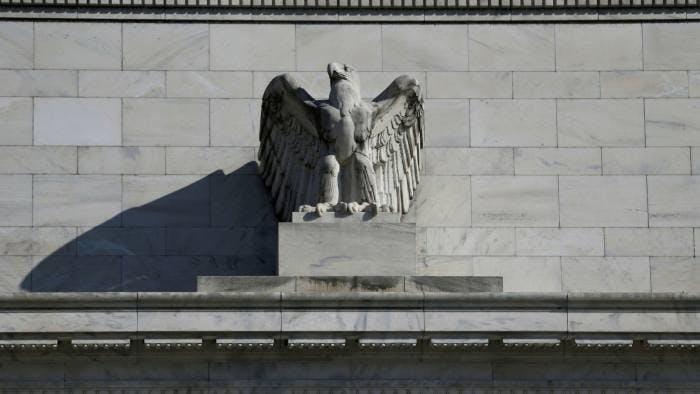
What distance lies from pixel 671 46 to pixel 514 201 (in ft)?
10.9

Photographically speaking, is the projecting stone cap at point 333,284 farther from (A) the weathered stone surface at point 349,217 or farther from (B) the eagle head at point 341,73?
(B) the eagle head at point 341,73

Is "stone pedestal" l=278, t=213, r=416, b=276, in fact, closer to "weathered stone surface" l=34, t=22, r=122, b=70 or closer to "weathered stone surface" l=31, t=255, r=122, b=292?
"weathered stone surface" l=31, t=255, r=122, b=292

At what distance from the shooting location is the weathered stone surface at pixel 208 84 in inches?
1293

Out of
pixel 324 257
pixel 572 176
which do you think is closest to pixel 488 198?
pixel 572 176

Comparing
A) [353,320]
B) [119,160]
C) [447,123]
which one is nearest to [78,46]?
[119,160]

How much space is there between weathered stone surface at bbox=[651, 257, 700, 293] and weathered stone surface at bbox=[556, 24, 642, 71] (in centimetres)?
290

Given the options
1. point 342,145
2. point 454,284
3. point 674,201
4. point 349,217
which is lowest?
point 454,284

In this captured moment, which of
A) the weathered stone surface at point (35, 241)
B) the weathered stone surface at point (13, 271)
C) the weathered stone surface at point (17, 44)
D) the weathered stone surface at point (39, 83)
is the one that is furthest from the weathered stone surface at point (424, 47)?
the weathered stone surface at point (13, 271)

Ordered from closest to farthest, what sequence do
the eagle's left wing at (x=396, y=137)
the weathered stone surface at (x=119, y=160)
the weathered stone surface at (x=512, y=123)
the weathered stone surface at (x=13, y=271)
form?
the eagle's left wing at (x=396, y=137)
the weathered stone surface at (x=13, y=271)
the weathered stone surface at (x=119, y=160)
the weathered stone surface at (x=512, y=123)

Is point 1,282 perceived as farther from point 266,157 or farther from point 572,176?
point 572,176

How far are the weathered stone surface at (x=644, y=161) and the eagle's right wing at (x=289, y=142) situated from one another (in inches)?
175

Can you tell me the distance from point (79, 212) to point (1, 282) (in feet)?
4.72

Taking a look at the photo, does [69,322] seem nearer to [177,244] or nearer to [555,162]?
[177,244]

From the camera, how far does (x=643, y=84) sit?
33.2 m
